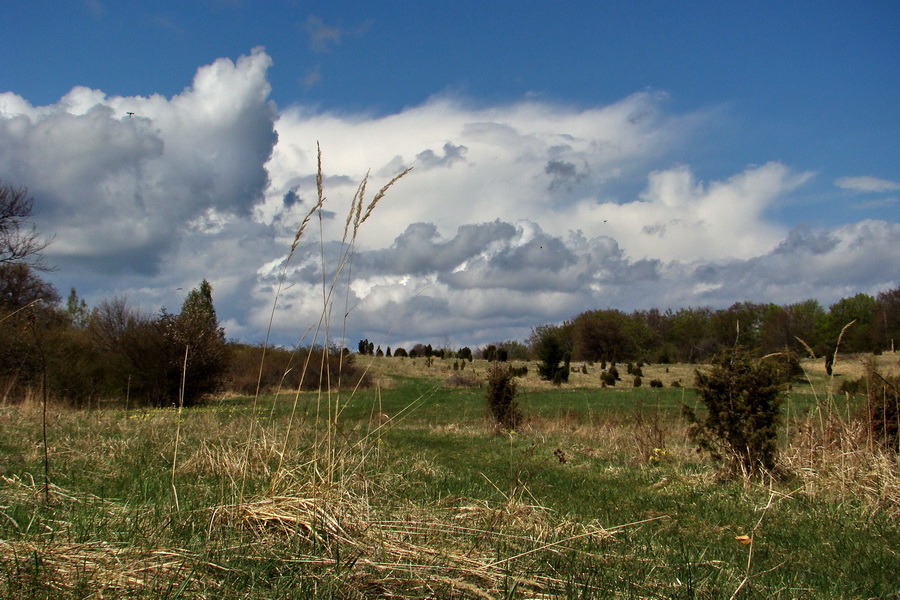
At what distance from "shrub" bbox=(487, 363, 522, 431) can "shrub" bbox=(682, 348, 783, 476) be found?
7.25 meters

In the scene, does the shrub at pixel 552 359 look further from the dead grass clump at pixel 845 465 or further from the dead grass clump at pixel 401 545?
A: the dead grass clump at pixel 401 545

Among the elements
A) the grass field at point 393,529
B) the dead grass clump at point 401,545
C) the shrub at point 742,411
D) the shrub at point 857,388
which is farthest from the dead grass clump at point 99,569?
the shrub at point 857,388

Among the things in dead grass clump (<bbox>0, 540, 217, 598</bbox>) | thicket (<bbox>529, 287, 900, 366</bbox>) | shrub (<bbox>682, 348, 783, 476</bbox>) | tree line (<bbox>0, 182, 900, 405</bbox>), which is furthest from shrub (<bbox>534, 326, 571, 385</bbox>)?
dead grass clump (<bbox>0, 540, 217, 598</bbox>)

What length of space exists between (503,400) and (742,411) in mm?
8072

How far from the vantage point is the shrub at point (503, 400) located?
583 inches

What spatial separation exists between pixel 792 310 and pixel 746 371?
78738 mm

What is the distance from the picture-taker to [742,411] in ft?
24.0

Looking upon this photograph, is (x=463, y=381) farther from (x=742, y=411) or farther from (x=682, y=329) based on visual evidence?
(x=682, y=329)

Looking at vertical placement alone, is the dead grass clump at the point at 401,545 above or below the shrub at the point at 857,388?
below

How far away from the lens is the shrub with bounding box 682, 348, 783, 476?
710 cm

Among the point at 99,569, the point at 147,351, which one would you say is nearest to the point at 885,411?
the point at 99,569

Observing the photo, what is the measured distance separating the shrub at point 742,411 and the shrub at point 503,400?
23.8ft

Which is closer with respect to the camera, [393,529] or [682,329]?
[393,529]

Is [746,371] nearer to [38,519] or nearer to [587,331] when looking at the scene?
[38,519]
